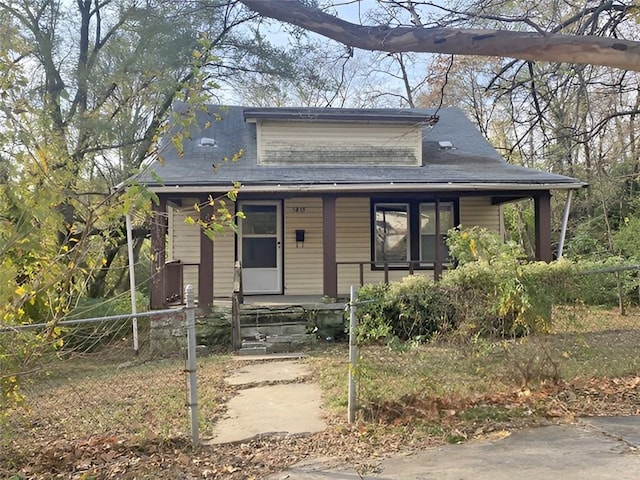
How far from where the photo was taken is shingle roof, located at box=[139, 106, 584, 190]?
10.0 m

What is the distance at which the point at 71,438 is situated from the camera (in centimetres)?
471

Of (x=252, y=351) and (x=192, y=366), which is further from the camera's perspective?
(x=252, y=351)

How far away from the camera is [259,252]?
11.8 meters

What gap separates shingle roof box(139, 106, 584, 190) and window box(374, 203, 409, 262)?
107 centimetres

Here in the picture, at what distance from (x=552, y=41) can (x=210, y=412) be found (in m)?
5.14

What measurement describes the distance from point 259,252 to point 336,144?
127 inches

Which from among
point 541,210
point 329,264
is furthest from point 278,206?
point 541,210

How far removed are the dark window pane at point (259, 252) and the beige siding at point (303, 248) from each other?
31 centimetres

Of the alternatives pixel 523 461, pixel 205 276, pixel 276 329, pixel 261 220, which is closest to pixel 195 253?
pixel 261 220

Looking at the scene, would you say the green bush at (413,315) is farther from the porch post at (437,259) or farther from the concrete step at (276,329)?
the porch post at (437,259)

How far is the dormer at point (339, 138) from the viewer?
11.8 meters

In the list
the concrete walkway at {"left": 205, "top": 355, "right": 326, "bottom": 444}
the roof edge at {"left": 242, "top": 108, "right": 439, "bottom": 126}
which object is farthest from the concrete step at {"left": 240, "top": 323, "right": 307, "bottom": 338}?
the roof edge at {"left": 242, "top": 108, "right": 439, "bottom": 126}

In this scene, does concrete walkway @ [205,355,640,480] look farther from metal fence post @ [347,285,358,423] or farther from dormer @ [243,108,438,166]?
dormer @ [243,108,438,166]

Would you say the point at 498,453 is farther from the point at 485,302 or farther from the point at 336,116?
the point at 336,116
